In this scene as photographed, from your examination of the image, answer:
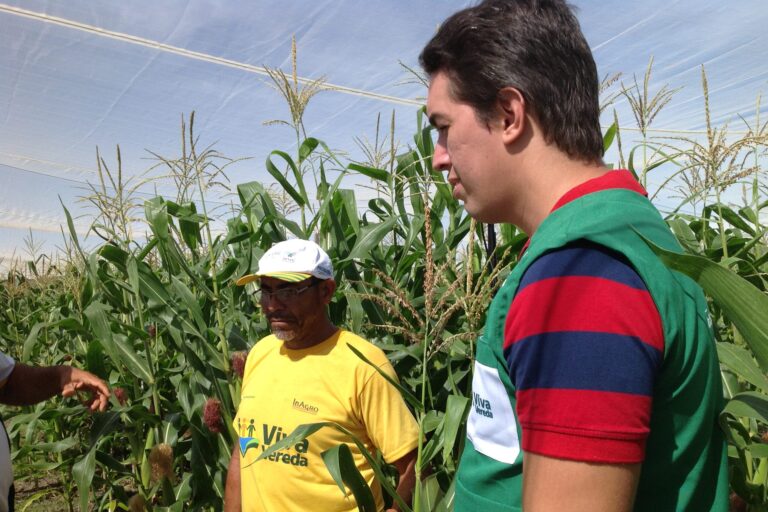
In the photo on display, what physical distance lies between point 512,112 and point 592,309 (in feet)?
1.12

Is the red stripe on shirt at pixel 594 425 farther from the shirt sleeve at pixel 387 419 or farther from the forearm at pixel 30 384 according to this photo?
the forearm at pixel 30 384

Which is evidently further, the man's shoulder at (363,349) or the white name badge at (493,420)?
the man's shoulder at (363,349)

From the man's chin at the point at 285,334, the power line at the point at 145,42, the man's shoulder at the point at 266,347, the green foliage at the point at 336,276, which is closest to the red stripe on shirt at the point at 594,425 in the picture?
the green foliage at the point at 336,276

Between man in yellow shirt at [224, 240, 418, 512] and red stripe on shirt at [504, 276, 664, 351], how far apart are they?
149cm

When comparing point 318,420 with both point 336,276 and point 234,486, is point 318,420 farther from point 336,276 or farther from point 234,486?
point 336,276

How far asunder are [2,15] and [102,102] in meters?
2.00

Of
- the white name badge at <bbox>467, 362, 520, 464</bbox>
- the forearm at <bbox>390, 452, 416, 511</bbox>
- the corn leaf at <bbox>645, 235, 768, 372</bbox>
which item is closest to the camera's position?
the corn leaf at <bbox>645, 235, 768, 372</bbox>

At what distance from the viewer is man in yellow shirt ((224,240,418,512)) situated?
7.18ft

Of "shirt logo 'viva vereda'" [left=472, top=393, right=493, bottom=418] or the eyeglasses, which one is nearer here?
"shirt logo 'viva vereda'" [left=472, top=393, right=493, bottom=418]

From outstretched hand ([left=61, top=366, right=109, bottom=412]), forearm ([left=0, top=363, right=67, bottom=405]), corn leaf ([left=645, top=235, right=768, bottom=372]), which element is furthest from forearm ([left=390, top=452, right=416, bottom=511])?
corn leaf ([left=645, top=235, right=768, bottom=372])

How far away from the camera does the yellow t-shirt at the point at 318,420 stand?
2186 millimetres

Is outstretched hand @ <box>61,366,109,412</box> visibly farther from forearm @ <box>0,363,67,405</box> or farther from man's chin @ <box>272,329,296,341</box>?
man's chin @ <box>272,329,296,341</box>

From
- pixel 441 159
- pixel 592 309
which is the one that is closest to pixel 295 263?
pixel 441 159

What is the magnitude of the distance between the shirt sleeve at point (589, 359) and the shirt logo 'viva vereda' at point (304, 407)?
1.54m
